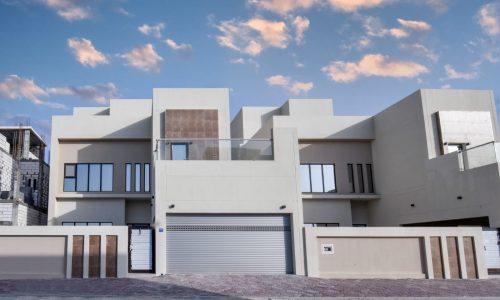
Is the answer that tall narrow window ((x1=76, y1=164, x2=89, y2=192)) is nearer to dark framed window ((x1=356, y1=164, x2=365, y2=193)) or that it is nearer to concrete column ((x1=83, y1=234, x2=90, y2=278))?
concrete column ((x1=83, y1=234, x2=90, y2=278))

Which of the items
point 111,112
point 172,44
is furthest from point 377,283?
point 111,112

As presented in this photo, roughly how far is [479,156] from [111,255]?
1524cm

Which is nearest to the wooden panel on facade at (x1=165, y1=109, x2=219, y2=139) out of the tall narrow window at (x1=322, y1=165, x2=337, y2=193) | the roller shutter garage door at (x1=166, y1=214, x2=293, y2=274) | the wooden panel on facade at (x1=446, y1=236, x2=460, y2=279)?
the tall narrow window at (x1=322, y1=165, x2=337, y2=193)

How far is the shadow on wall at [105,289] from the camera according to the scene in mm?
12773

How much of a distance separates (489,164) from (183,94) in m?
14.8

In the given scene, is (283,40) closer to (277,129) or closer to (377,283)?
(277,129)

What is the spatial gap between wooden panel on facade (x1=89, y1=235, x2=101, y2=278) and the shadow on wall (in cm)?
90

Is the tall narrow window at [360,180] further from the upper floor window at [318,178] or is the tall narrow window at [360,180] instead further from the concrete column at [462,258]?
the concrete column at [462,258]

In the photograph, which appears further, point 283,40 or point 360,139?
point 360,139

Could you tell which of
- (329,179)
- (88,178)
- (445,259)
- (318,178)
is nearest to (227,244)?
(445,259)

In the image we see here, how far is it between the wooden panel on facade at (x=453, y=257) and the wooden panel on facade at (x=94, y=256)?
41.8ft

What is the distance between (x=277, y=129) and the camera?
19688mm

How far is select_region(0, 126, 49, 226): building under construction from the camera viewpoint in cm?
2414

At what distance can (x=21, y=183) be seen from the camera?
28.9 m
